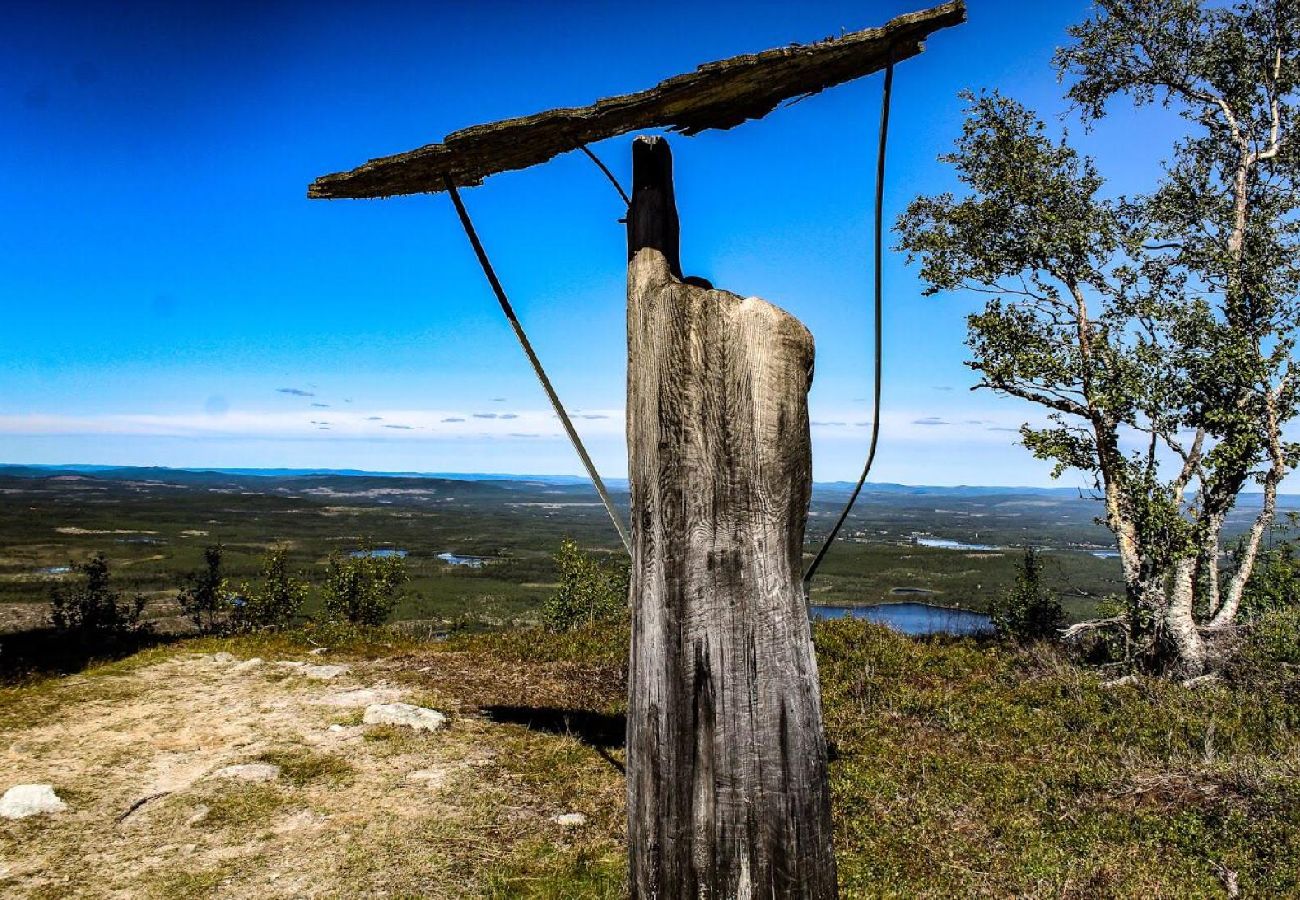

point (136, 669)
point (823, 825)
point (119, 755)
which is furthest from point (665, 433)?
point (136, 669)

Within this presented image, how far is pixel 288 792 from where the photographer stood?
6.34m

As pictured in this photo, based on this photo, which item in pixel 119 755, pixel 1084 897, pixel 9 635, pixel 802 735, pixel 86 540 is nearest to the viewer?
pixel 802 735

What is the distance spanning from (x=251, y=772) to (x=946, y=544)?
13925 centimetres

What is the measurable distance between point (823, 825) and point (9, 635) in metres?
13.8

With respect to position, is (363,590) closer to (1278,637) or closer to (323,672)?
(323,672)

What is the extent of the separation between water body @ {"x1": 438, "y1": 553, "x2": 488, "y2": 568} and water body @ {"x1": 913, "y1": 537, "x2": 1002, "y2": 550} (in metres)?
78.3

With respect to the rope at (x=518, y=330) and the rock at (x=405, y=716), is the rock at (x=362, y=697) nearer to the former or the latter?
the rock at (x=405, y=716)

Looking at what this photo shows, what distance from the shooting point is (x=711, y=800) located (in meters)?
2.53

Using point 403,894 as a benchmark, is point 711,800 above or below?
above

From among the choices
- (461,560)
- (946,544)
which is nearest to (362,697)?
(461,560)

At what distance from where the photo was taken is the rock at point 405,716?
802 cm

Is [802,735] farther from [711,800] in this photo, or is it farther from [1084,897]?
[1084,897]

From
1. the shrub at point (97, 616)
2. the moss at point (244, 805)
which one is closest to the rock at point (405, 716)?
the moss at point (244, 805)

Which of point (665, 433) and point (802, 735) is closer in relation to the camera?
point (802, 735)
